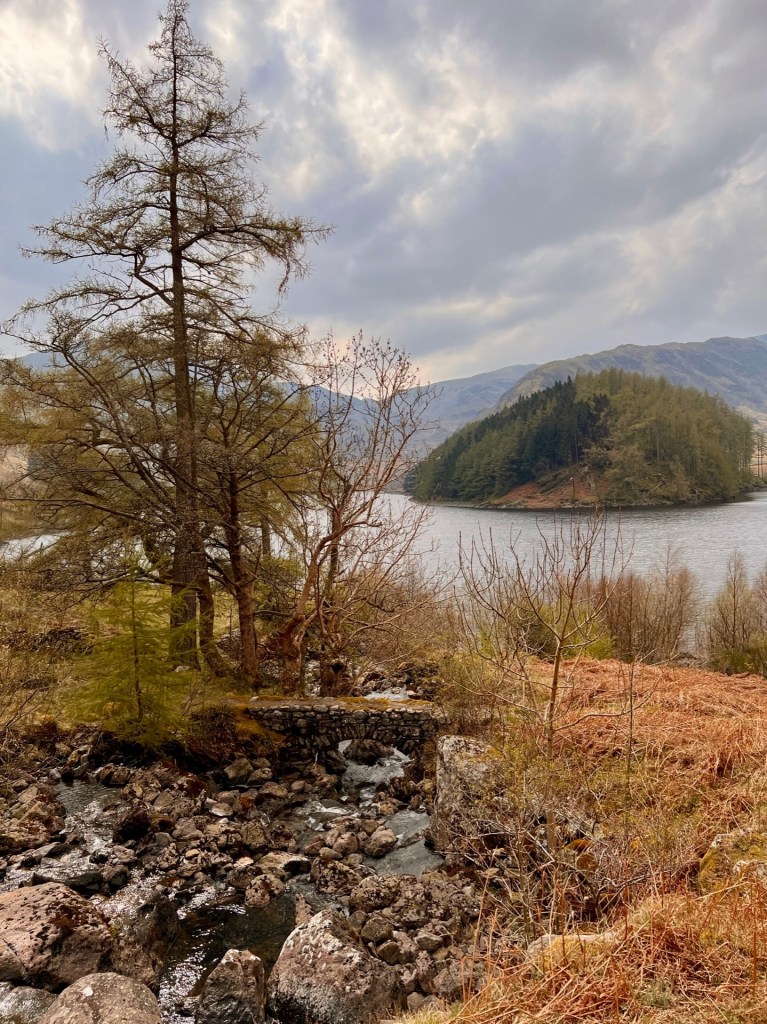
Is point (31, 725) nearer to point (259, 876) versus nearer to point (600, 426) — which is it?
point (259, 876)

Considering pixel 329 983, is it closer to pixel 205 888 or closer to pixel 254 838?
pixel 205 888

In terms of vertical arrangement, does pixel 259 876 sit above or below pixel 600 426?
below

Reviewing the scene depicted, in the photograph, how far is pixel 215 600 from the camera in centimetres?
1455

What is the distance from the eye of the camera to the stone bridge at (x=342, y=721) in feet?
35.2

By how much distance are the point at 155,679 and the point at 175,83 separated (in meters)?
11.9

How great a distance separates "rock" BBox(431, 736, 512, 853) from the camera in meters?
7.18

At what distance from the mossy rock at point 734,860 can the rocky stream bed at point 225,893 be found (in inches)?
80.2

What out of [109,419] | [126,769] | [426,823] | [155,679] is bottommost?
[426,823]

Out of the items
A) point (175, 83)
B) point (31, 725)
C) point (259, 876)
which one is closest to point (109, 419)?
point (31, 725)

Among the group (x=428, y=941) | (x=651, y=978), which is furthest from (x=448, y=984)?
(x=651, y=978)

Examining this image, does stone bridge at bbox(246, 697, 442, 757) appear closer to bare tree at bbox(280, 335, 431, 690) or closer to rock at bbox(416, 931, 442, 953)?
bare tree at bbox(280, 335, 431, 690)

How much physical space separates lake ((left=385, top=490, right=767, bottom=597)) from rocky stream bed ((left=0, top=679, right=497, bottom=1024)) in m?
11.1

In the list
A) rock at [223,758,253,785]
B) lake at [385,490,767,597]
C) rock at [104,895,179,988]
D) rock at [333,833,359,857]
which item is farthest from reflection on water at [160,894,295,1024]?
lake at [385,490,767,597]

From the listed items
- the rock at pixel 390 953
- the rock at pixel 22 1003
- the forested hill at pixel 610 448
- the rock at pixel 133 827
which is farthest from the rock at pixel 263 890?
the forested hill at pixel 610 448
